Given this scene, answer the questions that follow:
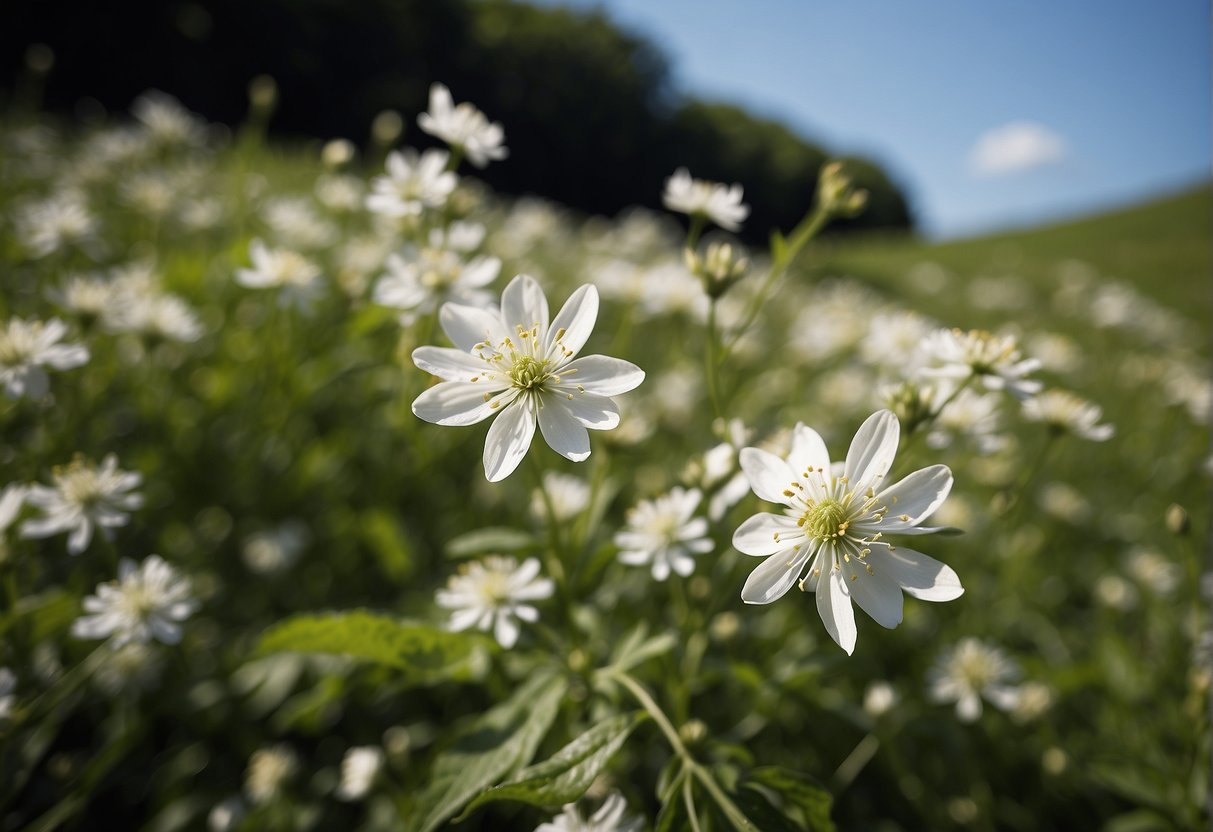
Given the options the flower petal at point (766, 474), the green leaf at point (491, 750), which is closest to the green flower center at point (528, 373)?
the flower petal at point (766, 474)

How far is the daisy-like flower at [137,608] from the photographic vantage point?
1399 mm

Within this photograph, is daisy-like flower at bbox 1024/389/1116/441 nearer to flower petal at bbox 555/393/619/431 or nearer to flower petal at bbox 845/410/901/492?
flower petal at bbox 845/410/901/492

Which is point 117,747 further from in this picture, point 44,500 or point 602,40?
point 602,40

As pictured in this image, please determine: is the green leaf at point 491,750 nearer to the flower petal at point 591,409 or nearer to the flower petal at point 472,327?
the flower petal at point 591,409

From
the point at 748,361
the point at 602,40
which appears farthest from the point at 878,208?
the point at 748,361

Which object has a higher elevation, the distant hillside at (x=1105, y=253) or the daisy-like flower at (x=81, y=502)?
the daisy-like flower at (x=81, y=502)

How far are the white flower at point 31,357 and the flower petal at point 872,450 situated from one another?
1.65m

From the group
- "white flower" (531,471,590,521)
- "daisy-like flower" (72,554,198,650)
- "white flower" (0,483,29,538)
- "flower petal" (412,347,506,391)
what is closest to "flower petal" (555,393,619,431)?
"flower petal" (412,347,506,391)

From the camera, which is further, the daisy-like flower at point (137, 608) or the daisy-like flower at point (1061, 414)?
the daisy-like flower at point (1061, 414)

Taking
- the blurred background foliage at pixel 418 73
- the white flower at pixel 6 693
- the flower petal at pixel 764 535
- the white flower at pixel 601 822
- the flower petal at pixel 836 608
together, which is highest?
the flower petal at pixel 764 535

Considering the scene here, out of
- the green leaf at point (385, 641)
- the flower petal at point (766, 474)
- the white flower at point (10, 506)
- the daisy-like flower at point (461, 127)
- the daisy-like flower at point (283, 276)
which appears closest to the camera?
the flower petal at point (766, 474)

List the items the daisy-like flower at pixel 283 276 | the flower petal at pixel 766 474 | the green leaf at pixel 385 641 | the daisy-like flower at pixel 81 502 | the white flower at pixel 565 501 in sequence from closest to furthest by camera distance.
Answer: the flower petal at pixel 766 474 < the green leaf at pixel 385 641 < the daisy-like flower at pixel 81 502 < the white flower at pixel 565 501 < the daisy-like flower at pixel 283 276

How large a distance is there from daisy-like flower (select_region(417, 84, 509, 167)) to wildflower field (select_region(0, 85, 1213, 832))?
11 mm

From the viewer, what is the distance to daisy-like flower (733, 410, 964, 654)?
3.34 ft
